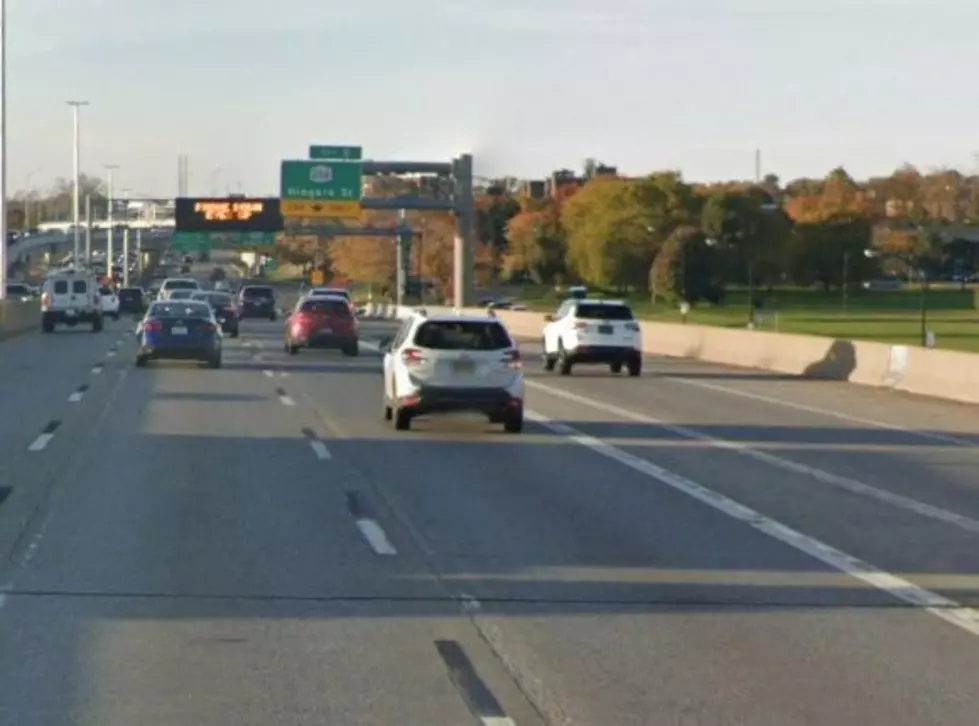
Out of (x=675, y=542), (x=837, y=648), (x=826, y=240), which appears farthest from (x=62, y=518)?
(x=826, y=240)

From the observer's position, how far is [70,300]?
69688 mm

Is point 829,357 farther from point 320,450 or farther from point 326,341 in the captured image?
point 320,450

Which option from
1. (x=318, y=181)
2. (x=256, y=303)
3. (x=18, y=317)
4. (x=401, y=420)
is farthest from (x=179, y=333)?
(x=256, y=303)

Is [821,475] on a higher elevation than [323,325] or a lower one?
lower

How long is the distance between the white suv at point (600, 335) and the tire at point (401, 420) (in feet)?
54.3

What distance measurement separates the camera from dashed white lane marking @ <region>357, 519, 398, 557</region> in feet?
47.6

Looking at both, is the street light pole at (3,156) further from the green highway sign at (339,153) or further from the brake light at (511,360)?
the brake light at (511,360)

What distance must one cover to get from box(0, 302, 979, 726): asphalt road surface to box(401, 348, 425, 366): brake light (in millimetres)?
1075

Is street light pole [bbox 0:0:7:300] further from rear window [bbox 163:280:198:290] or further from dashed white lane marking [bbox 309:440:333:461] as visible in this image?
dashed white lane marking [bbox 309:440:333:461]

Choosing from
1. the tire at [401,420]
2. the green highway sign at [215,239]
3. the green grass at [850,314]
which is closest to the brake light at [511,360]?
the tire at [401,420]

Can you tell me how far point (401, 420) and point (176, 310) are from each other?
1605 centimetres

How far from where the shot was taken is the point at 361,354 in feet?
174

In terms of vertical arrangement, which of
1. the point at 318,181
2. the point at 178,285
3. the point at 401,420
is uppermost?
the point at 318,181

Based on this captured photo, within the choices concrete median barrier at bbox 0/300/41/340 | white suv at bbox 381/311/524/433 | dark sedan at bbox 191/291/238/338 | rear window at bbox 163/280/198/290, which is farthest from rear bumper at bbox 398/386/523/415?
rear window at bbox 163/280/198/290
